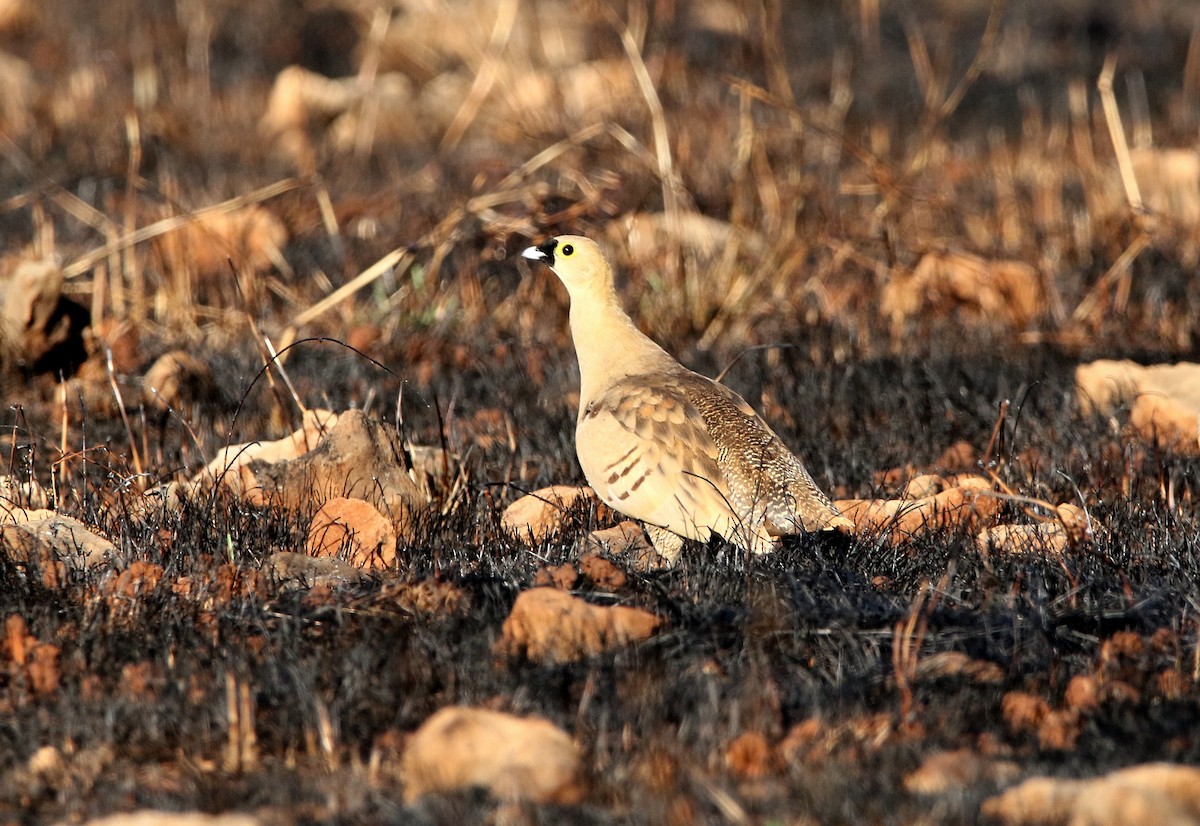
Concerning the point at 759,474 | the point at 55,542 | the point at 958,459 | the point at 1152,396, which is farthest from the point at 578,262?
the point at 1152,396

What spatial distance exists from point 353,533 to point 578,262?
146 centimetres

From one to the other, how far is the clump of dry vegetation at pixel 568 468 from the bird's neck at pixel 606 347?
454 mm

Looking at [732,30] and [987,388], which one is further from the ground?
[732,30]

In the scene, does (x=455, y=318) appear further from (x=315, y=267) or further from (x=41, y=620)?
(x=41, y=620)

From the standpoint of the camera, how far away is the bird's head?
18.0 feet

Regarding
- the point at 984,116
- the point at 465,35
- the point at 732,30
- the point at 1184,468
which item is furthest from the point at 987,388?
the point at 732,30

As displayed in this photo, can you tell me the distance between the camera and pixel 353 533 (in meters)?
4.68

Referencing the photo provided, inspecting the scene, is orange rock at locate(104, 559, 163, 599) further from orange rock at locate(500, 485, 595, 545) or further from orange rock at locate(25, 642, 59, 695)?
orange rock at locate(500, 485, 595, 545)

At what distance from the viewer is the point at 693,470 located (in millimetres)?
4781

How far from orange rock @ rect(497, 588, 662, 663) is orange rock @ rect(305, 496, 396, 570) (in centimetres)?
90

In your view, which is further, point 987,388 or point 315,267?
point 315,267

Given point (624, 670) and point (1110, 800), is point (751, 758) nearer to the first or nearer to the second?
point (624, 670)

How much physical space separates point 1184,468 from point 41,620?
401cm

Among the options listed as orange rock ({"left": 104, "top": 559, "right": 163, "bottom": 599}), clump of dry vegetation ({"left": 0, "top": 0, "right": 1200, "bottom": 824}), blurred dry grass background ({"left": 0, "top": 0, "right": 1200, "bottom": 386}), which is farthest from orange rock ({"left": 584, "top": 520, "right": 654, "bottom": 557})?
blurred dry grass background ({"left": 0, "top": 0, "right": 1200, "bottom": 386})
